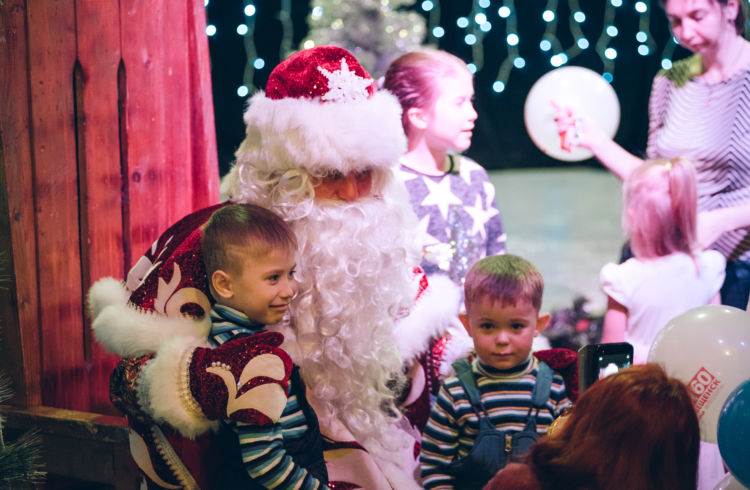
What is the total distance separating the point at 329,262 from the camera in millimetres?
2082

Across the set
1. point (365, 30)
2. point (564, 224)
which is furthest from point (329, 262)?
point (564, 224)

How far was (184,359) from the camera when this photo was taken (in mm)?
1765

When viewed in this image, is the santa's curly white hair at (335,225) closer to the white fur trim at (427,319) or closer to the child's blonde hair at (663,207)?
the white fur trim at (427,319)

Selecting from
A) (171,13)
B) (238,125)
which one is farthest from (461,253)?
(238,125)

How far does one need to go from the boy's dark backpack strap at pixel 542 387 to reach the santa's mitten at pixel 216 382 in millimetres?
707

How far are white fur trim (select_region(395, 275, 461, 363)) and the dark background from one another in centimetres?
648

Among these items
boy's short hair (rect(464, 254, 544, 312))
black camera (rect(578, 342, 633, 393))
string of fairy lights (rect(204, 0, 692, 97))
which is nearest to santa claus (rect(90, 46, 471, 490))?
boy's short hair (rect(464, 254, 544, 312))

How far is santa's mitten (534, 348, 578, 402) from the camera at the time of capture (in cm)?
222

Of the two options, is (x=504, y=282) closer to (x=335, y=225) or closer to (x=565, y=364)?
(x=565, y=364)

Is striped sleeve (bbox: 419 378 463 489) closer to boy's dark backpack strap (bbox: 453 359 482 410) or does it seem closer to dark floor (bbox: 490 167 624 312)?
boy's dark backpack strap (bbox: 453 359 482 410)

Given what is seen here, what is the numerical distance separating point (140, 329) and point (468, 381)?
0.86 m

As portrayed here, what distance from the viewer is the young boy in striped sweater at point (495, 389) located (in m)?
2.06

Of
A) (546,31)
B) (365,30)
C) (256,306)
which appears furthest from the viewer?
(546,31)

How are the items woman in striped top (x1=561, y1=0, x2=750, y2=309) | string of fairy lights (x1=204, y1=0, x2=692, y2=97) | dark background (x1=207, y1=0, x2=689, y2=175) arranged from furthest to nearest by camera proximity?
string of fairy lights (x1=204, y1=0, x2=692, y2=97)
dark background (x1=207, y1=0, x2=689, y2=175)
woman in striped top (x1=561, y1=0, x2=750, y2=309)
